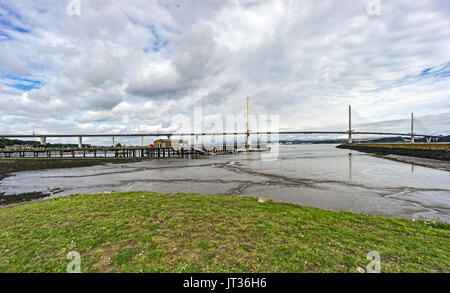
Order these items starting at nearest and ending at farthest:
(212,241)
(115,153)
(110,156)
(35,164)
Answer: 1. (212,241)
2. (35,164)
3. (115,153)
4. (110,156)

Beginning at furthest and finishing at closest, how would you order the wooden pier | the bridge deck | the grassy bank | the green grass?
the bridge deck, the wooden pier, the grassy bank, the green grass

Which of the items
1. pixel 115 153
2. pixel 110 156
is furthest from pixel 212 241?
pixel 110 156

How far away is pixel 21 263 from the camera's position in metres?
3.44

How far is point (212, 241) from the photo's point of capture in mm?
4293

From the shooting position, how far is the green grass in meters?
3.37

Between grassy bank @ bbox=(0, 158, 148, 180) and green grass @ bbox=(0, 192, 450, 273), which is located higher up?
green grass @ bbox=(0, 192, 450, 273)

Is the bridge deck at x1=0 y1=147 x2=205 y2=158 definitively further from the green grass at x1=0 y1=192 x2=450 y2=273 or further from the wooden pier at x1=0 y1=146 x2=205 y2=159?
the green grass at x1=0 y1=192 x2=450 y2=273

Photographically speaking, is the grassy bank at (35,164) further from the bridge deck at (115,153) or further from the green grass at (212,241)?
the green grass at (212,241)

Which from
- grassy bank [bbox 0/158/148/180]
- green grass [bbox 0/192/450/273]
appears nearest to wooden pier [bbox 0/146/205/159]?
grassy bank [bbox 0/158/148/180]

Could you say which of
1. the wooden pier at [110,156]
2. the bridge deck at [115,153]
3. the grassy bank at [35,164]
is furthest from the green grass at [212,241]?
the bridge deck at [115,153]

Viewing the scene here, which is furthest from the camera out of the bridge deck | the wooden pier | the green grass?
the bridge deck

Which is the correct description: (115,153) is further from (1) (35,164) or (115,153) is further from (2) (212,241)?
(2) (212,241)
